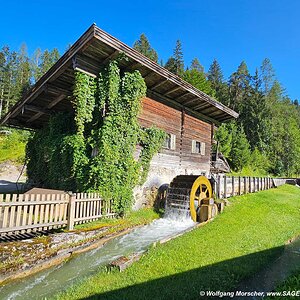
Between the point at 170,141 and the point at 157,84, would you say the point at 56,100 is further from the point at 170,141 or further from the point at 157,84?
the point at 170,141

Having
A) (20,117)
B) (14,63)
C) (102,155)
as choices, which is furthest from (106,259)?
(14,63)

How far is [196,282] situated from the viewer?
4.11m

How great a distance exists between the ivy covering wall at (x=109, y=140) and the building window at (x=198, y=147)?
14.6 ft

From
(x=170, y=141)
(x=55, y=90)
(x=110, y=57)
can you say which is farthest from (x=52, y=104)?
(x=170, y=141)

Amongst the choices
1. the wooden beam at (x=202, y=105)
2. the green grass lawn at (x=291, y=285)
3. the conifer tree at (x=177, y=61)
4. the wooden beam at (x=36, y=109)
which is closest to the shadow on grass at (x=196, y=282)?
the green grass lawn at (x=291, y=285)

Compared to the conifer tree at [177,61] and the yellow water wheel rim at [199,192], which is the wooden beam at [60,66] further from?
the conifer tree at [177,61]

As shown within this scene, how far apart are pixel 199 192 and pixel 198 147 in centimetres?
425

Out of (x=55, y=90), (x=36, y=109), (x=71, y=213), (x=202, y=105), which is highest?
(x=202, y=105)

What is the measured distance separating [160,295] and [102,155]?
6.02 metres

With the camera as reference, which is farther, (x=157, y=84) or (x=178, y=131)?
(x=178, y=131)

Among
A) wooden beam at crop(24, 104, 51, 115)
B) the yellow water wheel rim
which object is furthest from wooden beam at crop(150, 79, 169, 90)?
wooden beam at crop(24, 104, 51, 115)

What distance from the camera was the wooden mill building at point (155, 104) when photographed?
9039 millimetres

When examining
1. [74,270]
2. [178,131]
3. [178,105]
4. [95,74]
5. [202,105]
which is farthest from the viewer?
[202,105]

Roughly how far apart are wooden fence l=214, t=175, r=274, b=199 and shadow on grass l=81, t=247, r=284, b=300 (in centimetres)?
735
